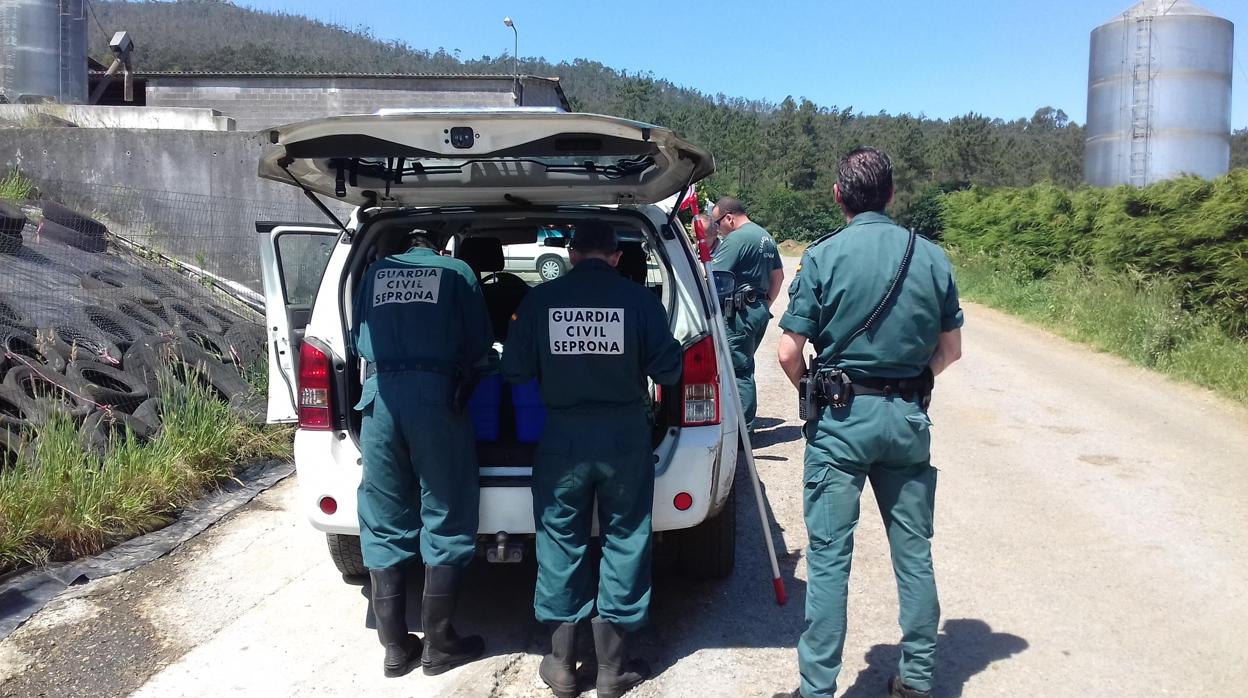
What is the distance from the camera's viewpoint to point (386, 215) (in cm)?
443

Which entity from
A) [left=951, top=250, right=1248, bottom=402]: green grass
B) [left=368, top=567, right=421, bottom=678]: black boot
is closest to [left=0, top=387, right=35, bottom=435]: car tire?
[left=368, top=567, right=421, bottom=678]: black boot

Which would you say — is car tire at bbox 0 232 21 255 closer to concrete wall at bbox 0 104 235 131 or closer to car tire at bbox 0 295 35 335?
car tire at bbox 0 295 35 335

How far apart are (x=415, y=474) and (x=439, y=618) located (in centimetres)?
57

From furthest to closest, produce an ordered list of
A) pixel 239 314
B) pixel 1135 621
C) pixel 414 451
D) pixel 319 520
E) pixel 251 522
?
pixel 239 314
pixel 251 522
pixel 1135 621
pixel 319 520
pixel 414 451

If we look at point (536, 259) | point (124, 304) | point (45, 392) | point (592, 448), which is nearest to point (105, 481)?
point (45, 392)

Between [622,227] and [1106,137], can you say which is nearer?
[622,227]

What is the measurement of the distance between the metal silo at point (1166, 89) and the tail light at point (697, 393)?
68.5 feet

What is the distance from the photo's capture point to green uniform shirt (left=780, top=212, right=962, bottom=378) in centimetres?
338

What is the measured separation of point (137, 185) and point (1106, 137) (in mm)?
20616

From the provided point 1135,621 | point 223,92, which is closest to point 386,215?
point 1135,621

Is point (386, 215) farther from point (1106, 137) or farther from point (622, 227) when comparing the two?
point (1106, 137)

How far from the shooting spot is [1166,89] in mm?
21734

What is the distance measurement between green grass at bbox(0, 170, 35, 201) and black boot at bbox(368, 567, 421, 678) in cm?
1009

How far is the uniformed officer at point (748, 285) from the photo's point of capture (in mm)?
6980
